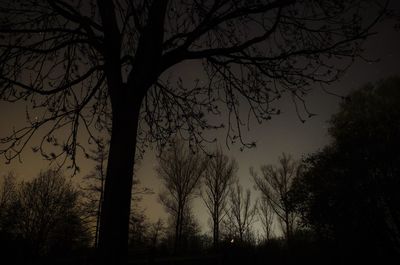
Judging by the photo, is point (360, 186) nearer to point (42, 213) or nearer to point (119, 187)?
point (119, 187)

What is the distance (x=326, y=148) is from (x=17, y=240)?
898 inches

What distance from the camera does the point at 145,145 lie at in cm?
663

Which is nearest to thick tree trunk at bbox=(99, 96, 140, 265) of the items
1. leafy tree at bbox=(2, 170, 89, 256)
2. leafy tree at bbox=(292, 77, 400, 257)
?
leafy tree at bbox=(292, 77, 400, 257)

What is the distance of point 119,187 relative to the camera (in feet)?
12.0

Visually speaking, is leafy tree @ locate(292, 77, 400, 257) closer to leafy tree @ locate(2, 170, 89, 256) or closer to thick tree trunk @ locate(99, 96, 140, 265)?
thick tree trunk @ locate(99, 96, 140, 265)

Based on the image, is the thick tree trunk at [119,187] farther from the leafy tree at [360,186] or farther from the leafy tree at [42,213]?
the leafy tree at [42,213]

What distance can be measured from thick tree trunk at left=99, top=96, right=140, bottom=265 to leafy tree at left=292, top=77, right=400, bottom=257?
1338 centimetres

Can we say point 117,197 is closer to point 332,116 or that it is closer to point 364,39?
point 364,39

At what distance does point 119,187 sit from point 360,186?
45.0ft

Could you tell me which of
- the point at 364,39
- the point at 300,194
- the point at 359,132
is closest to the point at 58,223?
the point at 300,194

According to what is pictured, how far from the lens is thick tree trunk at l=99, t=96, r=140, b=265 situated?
137 inches

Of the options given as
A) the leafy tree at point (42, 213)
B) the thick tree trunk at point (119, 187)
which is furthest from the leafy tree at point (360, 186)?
the leafy tree at point (42, 213)

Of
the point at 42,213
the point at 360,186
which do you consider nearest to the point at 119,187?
the point at 360,186

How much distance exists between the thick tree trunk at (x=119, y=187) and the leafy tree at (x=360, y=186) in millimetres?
13376
